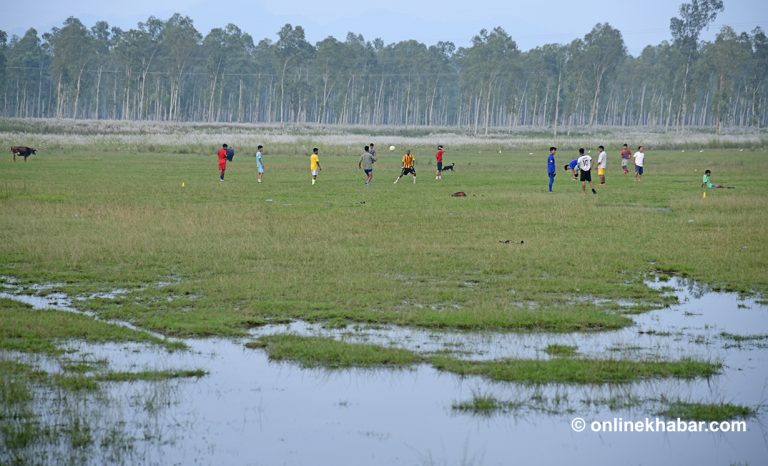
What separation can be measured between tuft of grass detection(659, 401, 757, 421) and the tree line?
11569 cm

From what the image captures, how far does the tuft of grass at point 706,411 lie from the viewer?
991 cm

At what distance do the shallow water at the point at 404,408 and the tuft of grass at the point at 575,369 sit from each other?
0.20m

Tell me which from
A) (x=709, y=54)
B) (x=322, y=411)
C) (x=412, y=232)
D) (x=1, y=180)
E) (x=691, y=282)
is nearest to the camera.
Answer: (x=322, y=411)

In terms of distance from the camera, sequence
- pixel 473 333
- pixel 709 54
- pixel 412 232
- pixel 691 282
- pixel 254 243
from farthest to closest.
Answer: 1. pixel 709 54
2. pixel 412 232
3. pixel 254 243
4. pixel 691 282
5. pixel 473 333

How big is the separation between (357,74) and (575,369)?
161 m

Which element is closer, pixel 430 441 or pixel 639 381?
pixel 430 441

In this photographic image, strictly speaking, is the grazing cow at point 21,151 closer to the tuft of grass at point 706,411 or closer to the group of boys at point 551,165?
the group of boys at point 551,165

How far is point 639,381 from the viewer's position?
11242mm

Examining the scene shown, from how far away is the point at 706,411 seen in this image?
1002 centimetres

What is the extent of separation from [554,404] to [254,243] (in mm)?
12432

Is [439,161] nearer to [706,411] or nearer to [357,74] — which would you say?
[706,411]

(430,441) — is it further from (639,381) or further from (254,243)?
(254,243)

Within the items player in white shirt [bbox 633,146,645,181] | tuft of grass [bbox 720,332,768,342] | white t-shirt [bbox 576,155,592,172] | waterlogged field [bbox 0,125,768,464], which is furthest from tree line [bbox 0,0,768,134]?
tuft of grass [bbox 720,332,768,342]

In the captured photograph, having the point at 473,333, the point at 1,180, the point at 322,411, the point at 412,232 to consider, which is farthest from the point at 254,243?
the point at 1,180
